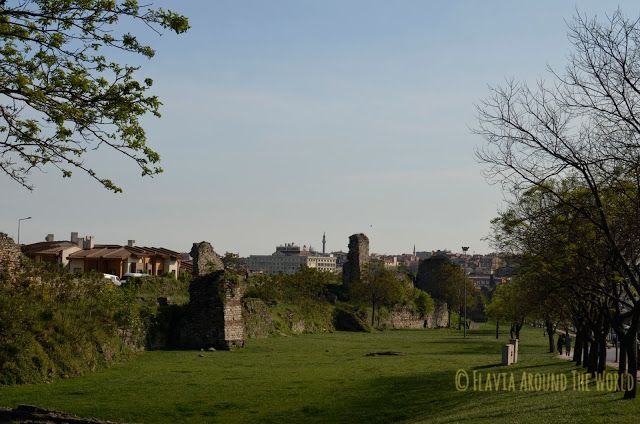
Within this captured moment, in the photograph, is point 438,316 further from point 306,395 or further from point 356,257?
point 306,395

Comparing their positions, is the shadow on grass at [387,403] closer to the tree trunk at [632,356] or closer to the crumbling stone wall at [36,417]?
the tree trunk at [632,356]

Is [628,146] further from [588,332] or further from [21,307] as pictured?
[21,307]

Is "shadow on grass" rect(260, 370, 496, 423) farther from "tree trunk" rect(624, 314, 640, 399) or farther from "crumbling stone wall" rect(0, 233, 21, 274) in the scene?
"crumbling stone wall" rect(0, 233, 21, 274)

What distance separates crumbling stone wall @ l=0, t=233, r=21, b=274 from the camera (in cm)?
2936

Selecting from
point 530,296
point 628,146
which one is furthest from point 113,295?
point 628,146

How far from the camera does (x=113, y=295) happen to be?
3409 cm

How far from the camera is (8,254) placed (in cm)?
2981

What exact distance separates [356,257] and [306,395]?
6154cm

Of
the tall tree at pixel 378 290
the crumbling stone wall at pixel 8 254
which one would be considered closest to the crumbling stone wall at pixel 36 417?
the crumbling stone wall at pixel 8 254

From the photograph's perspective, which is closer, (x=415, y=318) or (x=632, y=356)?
(x=632, y=356)

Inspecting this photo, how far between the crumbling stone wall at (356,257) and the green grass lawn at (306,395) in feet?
165

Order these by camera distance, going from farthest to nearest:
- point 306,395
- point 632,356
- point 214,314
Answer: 1. point 214,314
2. point 306,395
3. point 632,356

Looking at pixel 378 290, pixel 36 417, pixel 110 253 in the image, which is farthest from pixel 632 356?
pixel 378 290

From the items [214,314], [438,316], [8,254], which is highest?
[8,254]
